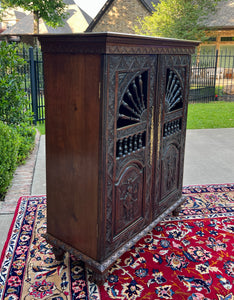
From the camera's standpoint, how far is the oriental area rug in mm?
2096

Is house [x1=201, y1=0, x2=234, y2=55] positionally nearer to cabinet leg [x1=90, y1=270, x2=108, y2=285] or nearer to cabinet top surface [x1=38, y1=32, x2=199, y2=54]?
cabinet top surface [x1=38, y1=32, x2=199, y2=54]

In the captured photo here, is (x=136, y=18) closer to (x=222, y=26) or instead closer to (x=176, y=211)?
(x=222, y=26)

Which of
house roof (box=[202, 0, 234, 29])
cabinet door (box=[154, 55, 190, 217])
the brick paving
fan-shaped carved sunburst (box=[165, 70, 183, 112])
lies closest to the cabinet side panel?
cabinet door (box=[154, 55, 190, 217])

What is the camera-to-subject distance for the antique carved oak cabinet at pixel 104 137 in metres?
1.87

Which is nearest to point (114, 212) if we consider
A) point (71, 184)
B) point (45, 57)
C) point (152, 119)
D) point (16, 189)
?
point (71, 184)

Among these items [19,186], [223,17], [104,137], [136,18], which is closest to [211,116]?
[19,186]

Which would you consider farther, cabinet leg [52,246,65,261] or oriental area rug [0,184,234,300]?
cabinet leg [52,246,65,261]

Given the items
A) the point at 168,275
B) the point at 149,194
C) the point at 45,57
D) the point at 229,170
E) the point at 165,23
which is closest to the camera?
the point at 45,57

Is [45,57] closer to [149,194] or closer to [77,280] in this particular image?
[149,194]

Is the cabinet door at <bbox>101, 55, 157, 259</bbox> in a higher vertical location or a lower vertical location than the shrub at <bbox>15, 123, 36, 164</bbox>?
higher

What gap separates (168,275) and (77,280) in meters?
0.67

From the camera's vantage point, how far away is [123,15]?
21.8m

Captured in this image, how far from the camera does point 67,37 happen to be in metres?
1.89

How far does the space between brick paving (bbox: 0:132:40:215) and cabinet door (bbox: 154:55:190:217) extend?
1602 mm
